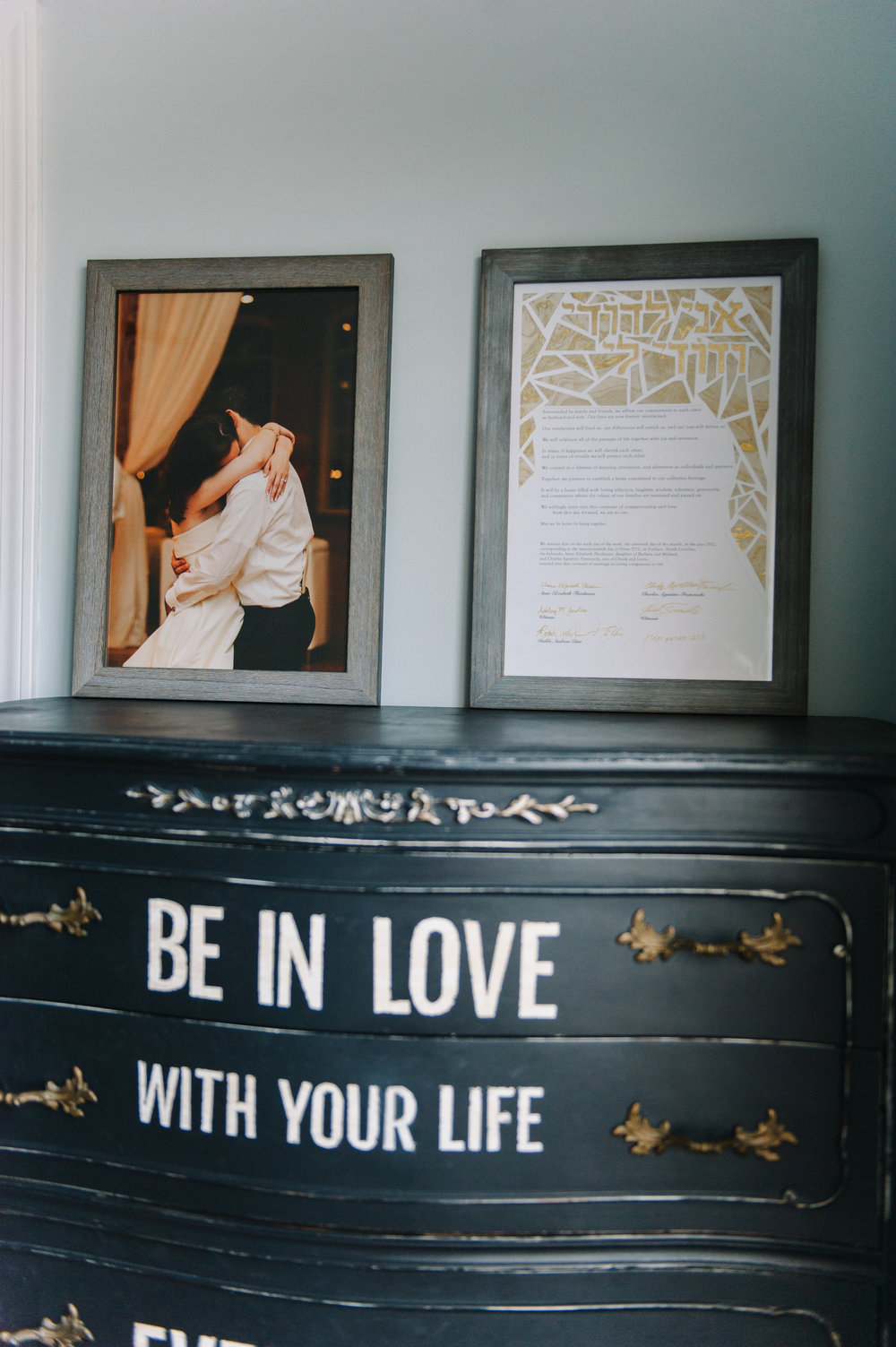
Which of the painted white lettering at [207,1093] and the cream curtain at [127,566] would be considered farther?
the cream curtain at [127,566]

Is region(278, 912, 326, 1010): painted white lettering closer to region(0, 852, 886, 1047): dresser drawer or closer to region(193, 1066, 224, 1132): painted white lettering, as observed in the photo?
region(0, 852, 886, 1047): dresser drawer

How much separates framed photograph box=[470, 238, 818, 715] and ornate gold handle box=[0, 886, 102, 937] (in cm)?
69

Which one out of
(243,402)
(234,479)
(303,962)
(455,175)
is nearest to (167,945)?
(303,962)

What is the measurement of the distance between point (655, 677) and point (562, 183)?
0.88m

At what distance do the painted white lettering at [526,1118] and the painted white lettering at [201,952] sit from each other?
1.25ft

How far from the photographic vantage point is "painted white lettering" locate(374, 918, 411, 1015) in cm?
98

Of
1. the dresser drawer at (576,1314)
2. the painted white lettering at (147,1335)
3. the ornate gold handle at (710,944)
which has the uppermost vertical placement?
the ornate gold handle at (710,944)

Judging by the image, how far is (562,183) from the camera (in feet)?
4.76

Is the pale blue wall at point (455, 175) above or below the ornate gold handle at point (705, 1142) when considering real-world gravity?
above

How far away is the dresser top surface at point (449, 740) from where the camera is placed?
0.95 metres

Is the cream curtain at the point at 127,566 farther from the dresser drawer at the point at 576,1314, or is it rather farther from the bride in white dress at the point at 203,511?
the dresser drawer at the point at 576,1314

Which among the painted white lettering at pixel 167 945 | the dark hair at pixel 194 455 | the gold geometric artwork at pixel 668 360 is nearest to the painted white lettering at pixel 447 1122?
the painted white lettering at pixel 167 945

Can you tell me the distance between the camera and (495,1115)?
99 cm

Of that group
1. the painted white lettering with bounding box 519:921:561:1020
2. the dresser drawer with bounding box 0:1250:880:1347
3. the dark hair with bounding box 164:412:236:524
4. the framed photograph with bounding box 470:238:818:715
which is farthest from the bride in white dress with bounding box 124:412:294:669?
the dresser drawer with bounding box 0:1250:880:1347
